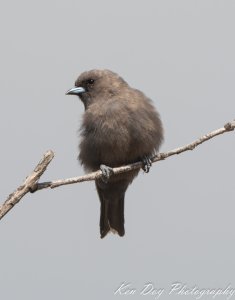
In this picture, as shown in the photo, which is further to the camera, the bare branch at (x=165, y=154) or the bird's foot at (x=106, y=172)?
the bird's foot at (x=106, y=172)

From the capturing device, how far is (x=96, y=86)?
6750mm

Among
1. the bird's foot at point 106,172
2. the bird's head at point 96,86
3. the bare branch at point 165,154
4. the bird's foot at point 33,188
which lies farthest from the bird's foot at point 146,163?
the bird's foot at point 33,188

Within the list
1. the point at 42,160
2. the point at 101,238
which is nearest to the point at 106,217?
the point at 101,238

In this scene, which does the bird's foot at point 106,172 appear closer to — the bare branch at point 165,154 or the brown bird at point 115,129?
the brown bird at point 115,129

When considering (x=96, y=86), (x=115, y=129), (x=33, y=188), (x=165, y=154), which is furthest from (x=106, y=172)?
(x=33, y=188)

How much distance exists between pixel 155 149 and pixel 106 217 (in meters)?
1.21

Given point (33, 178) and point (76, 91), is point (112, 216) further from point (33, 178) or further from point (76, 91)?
point (33, 178)

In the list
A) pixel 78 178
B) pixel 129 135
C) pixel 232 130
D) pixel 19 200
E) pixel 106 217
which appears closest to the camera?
pixel 19 200

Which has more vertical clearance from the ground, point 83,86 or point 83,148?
point 83,86

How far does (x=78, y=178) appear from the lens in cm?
452

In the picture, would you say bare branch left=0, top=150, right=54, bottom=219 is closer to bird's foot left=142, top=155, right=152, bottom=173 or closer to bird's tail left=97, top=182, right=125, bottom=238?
bird's foot left=142, top=155, right=152, bottom=173

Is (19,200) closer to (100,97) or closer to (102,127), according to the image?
(102,127)

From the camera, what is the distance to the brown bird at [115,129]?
5992mm

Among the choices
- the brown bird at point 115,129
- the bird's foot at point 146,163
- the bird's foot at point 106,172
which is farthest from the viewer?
the bird's foot at point 146,163
